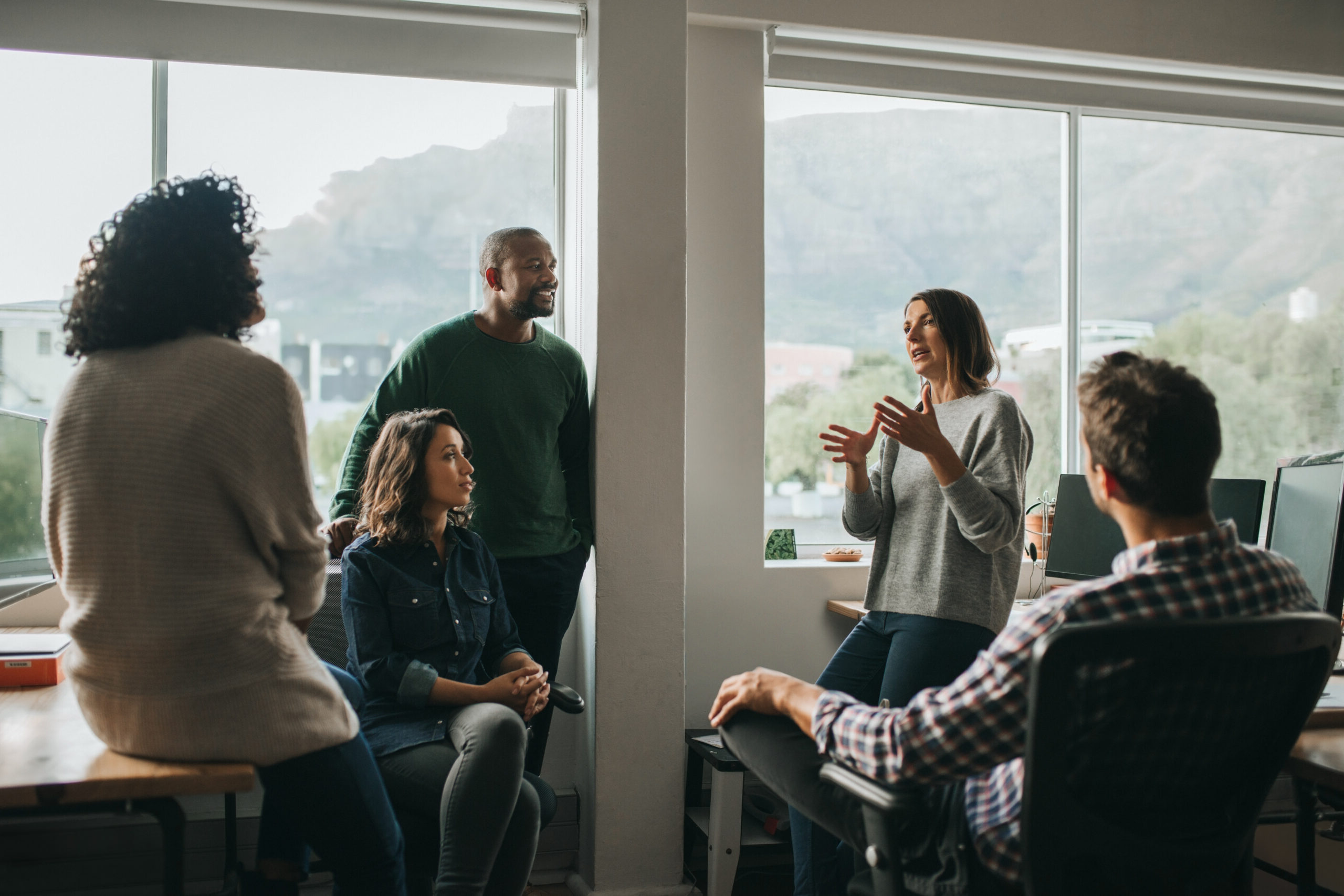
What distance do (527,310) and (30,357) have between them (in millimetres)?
1498

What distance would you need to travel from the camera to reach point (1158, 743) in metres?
1.17

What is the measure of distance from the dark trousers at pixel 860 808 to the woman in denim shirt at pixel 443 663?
54cm

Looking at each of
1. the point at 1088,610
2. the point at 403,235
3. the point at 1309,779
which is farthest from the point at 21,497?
the point at 1309,779

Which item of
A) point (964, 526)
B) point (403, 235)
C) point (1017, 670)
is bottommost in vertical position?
point (1017, 670)

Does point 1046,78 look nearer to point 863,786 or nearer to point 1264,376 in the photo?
point 1264,376

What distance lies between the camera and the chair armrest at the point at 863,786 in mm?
1275

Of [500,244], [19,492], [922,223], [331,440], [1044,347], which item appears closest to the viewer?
[19,492]

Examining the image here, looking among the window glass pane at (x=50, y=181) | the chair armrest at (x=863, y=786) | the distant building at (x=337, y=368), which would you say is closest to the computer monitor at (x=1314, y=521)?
the chair armrest at (x=863, y=786)

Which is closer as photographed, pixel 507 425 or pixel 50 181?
pixel 507 425

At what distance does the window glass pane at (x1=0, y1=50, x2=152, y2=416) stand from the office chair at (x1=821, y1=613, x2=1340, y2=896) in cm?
275

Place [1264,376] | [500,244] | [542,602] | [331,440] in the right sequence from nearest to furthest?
1. [542,602]
2. [500,244]
3. [331,440]
4. [1264,376]

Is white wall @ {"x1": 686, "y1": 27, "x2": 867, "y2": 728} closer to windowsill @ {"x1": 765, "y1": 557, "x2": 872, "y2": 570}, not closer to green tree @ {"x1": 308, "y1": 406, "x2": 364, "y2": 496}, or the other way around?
windowsill @ {"x1": 765, "y1": 557, "x2": 872, "y2": 570}

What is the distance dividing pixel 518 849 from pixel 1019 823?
40.7 inches

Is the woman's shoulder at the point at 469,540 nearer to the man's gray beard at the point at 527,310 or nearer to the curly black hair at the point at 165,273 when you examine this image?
the man's gray beard at the point at 527,310
